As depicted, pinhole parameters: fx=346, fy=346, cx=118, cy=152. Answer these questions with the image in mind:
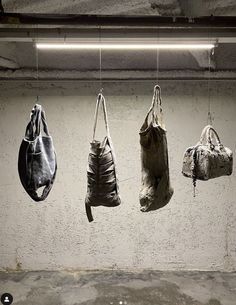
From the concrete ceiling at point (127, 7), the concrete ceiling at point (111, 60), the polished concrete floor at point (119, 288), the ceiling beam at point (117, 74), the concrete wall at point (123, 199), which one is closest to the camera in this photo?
the concrete ceiling at point (127, 7)

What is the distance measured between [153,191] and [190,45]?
138 centimetres

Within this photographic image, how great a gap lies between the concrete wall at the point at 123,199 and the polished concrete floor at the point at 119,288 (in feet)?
0.66

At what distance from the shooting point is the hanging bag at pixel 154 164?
2.79 m

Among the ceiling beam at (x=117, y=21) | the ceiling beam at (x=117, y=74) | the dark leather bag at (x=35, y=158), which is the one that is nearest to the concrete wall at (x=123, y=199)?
the ceiling beam at (x=117, y=74)

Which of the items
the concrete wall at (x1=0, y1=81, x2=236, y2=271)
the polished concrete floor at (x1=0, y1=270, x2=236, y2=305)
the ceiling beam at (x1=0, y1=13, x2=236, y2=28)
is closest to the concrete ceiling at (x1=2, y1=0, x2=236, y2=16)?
the ceiling beam at (x1=0, y1=13, x2=236, y2=28)

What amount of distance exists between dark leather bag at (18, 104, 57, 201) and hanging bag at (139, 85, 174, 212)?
78 centimetres

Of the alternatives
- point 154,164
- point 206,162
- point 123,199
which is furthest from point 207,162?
point 123,199

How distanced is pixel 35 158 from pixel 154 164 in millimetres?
970

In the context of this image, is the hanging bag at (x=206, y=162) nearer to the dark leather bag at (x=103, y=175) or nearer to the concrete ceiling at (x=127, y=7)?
the dark leather bag at (x=103, y=175)

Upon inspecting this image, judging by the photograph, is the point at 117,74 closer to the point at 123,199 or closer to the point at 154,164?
the point at 123,199

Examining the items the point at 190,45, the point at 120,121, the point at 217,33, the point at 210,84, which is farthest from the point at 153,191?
the point at 210,84

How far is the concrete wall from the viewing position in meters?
4.66

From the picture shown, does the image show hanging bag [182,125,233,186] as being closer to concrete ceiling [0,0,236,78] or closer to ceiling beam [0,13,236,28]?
ceiling beam [0,13,236,28]

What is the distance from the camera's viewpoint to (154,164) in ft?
9.27
